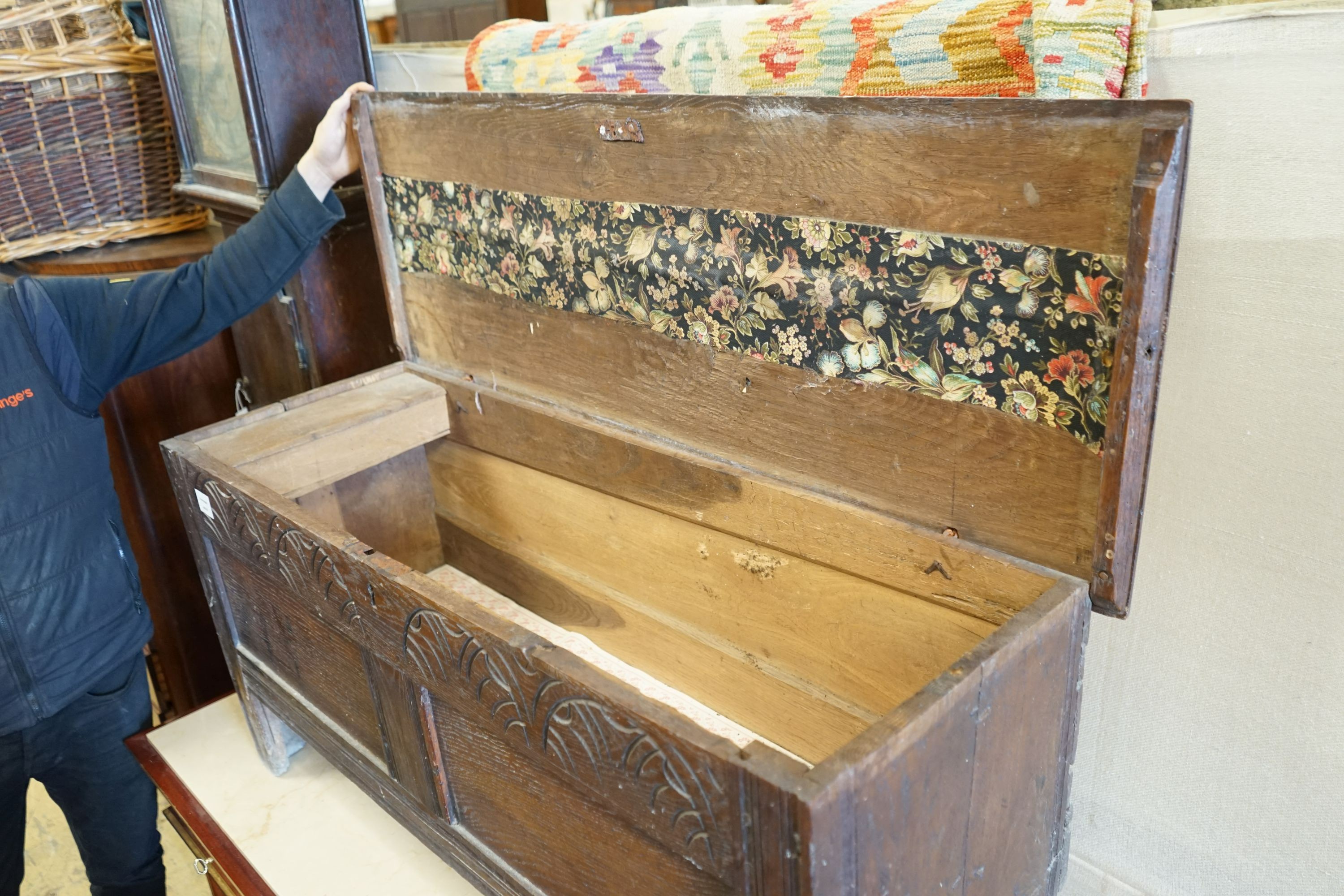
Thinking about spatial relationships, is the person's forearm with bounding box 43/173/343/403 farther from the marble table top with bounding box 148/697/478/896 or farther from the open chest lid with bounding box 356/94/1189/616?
the marble table top with bounding box 148/697/478/896

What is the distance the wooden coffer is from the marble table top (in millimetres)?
63

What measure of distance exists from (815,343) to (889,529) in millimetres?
195

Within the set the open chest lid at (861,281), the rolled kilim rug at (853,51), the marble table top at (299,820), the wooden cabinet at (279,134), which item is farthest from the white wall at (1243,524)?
the wooden cabinet at (279,134)

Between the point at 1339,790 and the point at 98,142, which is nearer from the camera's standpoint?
the point at 1339,790

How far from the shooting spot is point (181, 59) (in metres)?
1.64

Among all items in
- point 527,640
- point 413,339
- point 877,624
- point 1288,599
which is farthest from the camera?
point 413,339

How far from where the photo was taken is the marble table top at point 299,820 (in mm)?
1176

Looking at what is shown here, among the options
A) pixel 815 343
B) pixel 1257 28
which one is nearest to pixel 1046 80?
pixel 1257 28

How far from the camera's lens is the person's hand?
1.39 meters

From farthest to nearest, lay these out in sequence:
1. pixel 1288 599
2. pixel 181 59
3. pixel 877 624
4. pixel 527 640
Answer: pixel 181 59 < pixel 877 624 < pixel 1288 599 < pixel 527 640

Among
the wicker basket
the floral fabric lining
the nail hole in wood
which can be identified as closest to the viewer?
the floral fabric lining

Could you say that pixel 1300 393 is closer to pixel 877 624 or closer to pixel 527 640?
pixel 877 624

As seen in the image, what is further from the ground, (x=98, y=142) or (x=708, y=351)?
(x=98, y=142)

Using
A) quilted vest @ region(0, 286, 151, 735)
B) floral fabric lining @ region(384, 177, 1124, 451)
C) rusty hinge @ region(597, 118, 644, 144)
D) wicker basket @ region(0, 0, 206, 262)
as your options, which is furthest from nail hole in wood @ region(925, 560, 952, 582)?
wicker basket @ region(0, 0, 206, 262)
